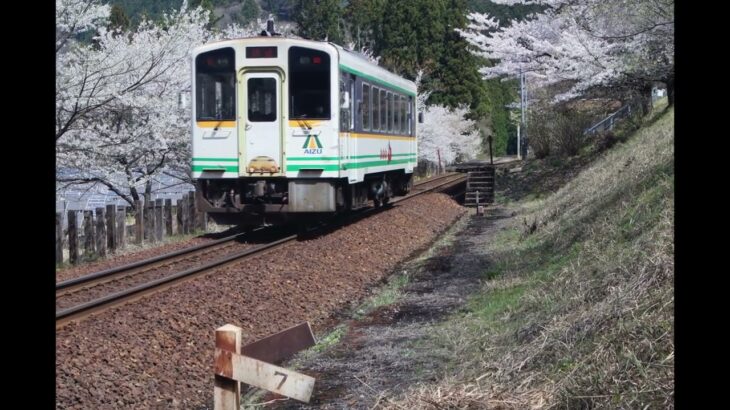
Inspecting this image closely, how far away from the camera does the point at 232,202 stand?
41.8 ft

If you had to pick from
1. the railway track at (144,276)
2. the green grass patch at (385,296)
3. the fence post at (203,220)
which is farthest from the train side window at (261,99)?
the fence post at (203,220)

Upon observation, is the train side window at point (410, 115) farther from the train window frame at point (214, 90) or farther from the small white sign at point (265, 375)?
the small white sign at point (265, 375)

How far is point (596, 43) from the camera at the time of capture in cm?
1583

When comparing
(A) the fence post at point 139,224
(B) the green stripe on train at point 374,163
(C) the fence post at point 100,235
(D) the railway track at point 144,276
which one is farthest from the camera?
(A) the fence post at point 139,224

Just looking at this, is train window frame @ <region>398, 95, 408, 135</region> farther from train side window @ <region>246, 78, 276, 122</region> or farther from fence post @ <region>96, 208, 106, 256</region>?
fence post @ <region>96, 208, 106, 256</region>

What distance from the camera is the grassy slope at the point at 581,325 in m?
3.82

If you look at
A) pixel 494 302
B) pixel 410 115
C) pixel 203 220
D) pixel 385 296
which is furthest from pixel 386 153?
pixel 494 302

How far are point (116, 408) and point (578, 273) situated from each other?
12.3ft

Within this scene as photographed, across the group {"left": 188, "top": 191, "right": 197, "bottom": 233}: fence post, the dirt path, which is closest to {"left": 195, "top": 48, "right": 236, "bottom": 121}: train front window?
{"left": 188, "top": 191, "right": 197, "bottom": 233}: fence post

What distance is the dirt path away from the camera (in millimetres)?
5297

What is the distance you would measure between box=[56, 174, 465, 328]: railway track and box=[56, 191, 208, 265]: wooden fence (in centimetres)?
166

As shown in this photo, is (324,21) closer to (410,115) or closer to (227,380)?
(410,115)
